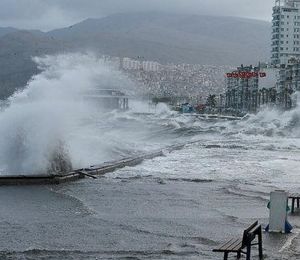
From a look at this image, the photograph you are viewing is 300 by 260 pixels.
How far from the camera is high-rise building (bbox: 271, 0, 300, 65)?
151 metres

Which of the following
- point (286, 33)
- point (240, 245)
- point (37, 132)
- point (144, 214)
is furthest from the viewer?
point (286, 33)

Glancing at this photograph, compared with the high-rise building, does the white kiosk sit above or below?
below

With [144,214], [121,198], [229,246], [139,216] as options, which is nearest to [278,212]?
[229,246]

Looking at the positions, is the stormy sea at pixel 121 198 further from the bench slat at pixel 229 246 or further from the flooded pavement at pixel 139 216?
the bench slat at pixel 229 246

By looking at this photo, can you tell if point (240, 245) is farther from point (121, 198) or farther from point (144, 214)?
point (121, 198)

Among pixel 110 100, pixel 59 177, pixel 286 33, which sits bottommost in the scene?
pixel 59 177

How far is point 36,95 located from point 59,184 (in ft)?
42.0

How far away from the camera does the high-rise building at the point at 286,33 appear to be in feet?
495

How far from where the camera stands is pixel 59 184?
66.8 feet

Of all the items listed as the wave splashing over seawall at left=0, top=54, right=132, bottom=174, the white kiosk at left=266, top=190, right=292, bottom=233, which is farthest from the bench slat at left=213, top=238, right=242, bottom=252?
the wave splashing over seawall at left=0, top=54, right=132, bottom=174

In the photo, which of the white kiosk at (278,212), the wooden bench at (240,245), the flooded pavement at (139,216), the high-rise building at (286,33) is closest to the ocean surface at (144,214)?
the flooded pavement at (139,216)

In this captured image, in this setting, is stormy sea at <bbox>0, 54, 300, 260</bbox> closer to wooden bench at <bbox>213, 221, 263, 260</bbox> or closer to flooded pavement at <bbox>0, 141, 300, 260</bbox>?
flooded pavement at <bbox>0, 141, 300, 260</bbox>

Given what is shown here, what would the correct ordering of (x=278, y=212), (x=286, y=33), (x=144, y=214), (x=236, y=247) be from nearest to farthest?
1. (x=236, y=247)
2. (x=278, y=212)
3. (x=144, y=214)
4. (x=286, y=33)

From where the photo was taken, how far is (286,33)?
497 ft
